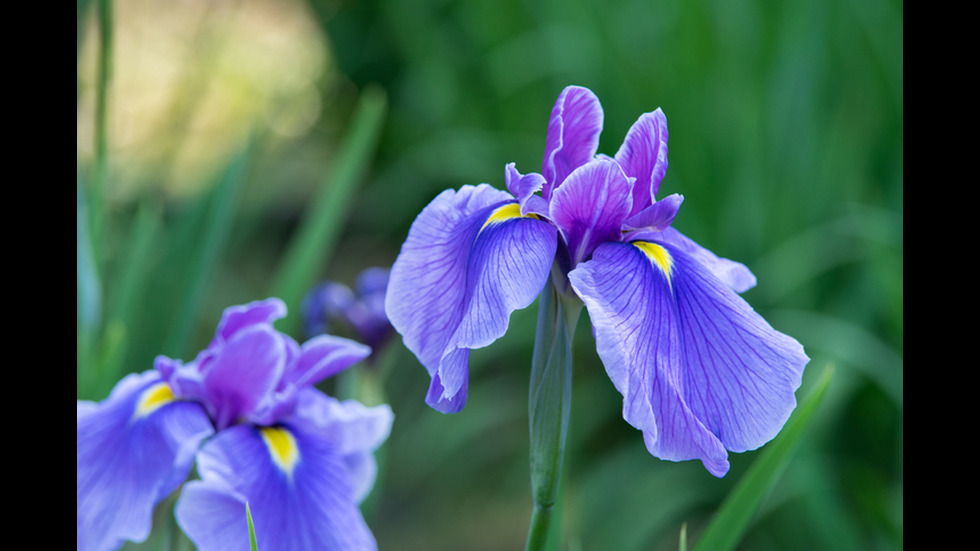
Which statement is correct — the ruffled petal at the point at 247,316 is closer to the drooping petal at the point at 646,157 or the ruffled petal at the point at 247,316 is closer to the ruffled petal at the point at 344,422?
the ruffled petal at the point at 344,422

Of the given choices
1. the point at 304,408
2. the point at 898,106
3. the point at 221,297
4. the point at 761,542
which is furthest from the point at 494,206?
the point at 221,297

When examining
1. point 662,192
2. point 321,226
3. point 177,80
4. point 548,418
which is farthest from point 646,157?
point 177,80

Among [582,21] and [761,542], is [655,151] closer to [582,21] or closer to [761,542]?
[761,542]

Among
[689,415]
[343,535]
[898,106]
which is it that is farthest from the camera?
[898,106]

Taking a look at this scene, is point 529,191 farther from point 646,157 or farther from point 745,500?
point 745,500

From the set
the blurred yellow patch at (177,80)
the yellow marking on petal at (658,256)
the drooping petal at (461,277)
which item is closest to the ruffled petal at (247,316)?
the drooping petal at (461,277)
